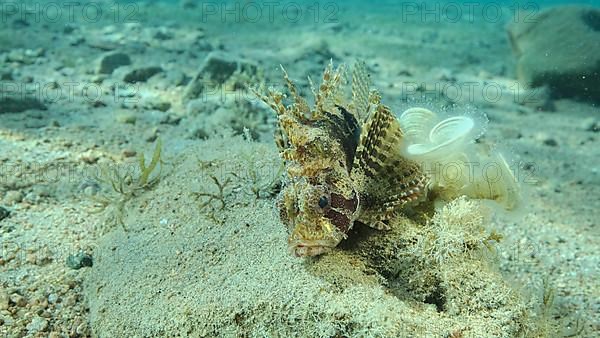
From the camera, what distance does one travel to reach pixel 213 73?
27.4ft

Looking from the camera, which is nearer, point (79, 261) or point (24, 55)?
point (79, 261)

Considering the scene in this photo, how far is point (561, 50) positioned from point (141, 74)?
32.1ft

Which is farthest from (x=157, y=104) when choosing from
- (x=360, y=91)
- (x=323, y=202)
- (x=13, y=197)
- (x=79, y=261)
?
(x=323, y=202)

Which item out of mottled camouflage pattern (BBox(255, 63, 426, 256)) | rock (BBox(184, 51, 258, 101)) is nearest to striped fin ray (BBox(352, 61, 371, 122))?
mottled camouflage pattern (BBox(255, 63, 426, 256))

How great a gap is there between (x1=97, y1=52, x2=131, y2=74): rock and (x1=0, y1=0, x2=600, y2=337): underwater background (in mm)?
42

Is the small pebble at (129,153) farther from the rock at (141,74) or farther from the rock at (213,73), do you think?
the rock at (141,74)

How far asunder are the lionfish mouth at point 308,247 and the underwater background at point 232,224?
0.15 meters

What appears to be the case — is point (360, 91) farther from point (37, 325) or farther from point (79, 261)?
point (37, 325)

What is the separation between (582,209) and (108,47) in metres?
10.4

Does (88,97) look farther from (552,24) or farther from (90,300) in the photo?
(552,24)

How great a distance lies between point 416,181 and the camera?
121 inches

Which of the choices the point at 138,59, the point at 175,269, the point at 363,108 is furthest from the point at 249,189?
the point at 138,59

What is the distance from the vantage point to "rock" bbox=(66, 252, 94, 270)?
3722 mm

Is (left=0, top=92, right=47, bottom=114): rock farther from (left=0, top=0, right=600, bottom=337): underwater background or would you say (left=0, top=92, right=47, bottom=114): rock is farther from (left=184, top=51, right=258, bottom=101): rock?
(left=184, top=51, right=258, bottom=101): rock
